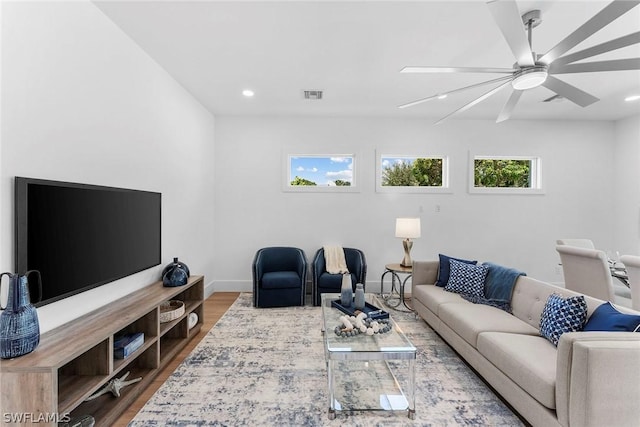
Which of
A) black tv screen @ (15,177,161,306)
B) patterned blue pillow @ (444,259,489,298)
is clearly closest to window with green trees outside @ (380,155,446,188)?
patterned blue pillow @ (444,259,489,298)

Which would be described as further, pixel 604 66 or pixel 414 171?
pixel 414 171

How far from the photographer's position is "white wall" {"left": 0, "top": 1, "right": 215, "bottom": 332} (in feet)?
5.50

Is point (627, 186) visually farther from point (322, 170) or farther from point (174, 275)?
point (174, 275)

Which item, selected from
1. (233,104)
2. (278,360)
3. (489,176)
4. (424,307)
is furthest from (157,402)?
(489,176)

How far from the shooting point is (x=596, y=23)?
5.13ft

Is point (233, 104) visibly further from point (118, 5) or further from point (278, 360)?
point (278, 360)

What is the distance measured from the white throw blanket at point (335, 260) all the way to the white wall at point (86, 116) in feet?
6.28

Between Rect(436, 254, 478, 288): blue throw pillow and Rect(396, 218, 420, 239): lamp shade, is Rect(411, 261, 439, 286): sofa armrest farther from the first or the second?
Rect(396, 218, 420, 239): lamp shade

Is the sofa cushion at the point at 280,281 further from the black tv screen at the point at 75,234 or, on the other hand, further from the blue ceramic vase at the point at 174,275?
the black tv screen at the point at 75,234

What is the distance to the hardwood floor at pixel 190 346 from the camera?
2002 mm

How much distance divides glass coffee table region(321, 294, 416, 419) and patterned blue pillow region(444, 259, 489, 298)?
3.94ft

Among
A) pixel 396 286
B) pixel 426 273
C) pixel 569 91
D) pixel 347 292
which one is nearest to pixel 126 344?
pixel 347 292

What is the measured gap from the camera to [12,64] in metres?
1.65

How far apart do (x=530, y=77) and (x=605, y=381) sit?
183 cm
